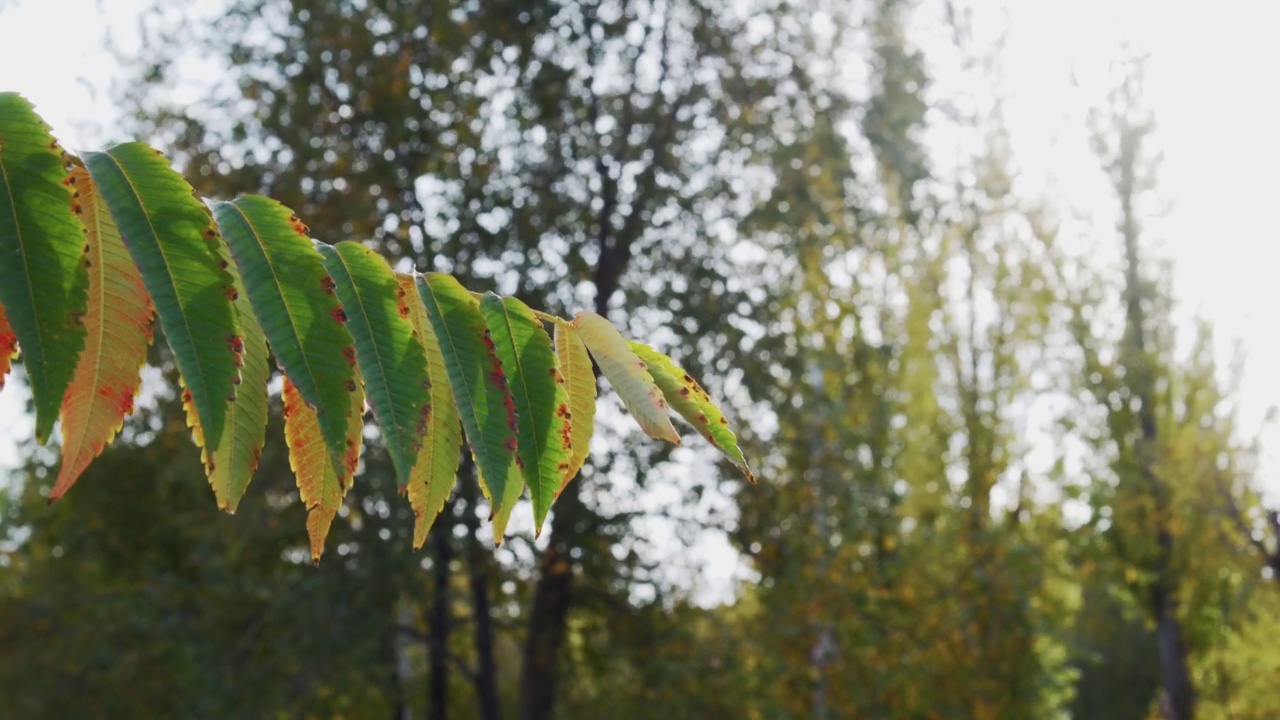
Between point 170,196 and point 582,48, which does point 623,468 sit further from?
point 170,196

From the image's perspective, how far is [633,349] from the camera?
47.6 inches

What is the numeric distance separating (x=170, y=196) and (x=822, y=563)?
879 cm

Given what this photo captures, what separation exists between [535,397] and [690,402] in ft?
0.44

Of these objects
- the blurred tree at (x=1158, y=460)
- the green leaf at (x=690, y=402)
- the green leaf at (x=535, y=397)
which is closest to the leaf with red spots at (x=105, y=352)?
the green leaf at (x=535, y=397)

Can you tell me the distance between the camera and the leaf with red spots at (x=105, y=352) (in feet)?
3.00

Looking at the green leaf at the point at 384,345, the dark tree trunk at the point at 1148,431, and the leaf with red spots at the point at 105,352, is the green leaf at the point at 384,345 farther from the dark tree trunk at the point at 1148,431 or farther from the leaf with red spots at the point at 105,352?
the dark tree trunk at the point at 1148,431

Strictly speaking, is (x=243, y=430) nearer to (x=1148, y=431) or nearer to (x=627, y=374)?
(x=627, y=374)

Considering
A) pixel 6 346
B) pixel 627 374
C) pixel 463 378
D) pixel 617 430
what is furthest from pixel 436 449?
pixel 617 430

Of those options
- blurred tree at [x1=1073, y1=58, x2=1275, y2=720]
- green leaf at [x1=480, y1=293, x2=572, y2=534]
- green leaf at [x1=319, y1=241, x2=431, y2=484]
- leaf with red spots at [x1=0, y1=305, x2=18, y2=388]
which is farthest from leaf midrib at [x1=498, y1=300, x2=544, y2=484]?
blurred tree at [x1=1073, y1=58, x2=1275, y2=720]

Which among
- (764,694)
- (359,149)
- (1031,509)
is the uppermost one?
(359,149)

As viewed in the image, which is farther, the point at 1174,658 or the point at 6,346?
the point at 1174,658

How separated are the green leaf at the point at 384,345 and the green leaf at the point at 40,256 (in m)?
0.20

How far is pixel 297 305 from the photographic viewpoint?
928 millimetres

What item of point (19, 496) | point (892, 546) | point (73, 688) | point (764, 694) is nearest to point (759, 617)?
point (764, 694)
